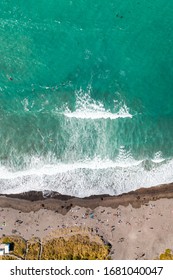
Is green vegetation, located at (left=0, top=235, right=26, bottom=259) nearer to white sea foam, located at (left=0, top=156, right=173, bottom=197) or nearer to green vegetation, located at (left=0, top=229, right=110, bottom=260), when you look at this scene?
green vegetation, located at (left=0, top=229, right=110, bottom=260)

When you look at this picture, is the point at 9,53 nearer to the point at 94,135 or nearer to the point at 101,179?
the point at 94,135

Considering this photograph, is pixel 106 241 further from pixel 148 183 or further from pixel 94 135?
pixel 94 135

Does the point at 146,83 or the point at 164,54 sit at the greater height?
the point at 164,54

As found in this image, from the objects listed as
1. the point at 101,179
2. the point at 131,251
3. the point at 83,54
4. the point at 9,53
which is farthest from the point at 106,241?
the point at 9,53

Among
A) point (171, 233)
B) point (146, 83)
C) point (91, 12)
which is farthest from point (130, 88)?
point (171, 233)

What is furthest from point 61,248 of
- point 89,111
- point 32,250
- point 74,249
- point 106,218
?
point 89,111

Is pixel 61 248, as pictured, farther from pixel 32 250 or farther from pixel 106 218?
pixel 106 218

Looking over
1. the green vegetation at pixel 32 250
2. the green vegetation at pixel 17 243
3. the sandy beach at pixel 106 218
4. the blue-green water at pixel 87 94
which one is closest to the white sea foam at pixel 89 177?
the blue-green water at pixel 87 94

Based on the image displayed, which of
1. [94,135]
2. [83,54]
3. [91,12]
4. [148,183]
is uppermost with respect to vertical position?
[91,12]
